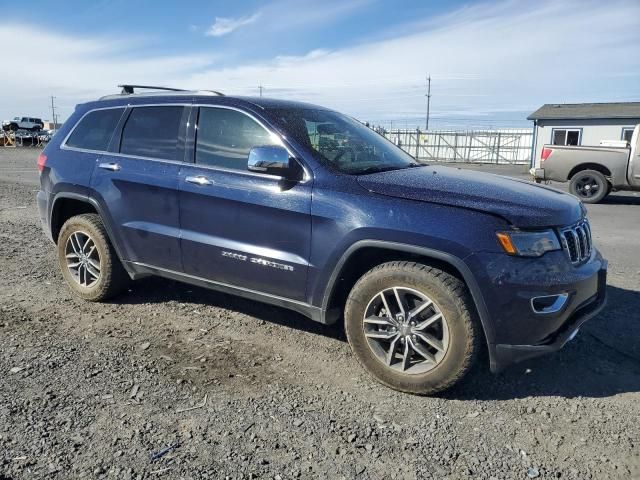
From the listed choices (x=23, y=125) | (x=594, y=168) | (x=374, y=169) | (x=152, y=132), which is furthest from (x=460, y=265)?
(x=23, y=125)

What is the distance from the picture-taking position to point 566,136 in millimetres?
29188

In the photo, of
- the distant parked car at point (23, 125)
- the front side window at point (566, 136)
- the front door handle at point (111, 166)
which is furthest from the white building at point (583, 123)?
the distant parked car at point (23, 125)

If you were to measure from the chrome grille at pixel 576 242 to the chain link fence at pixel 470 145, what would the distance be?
3238cm

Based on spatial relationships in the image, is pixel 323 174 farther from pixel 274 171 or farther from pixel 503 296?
pixel 503 296

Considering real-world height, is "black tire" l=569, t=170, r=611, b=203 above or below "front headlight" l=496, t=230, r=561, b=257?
below

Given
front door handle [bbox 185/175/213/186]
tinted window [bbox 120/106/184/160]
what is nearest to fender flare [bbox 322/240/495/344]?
front door handle [bbox 185/175/213/186]

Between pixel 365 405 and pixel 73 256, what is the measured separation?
127 inches

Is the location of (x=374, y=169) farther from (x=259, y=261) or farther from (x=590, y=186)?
(x=590, y=186)

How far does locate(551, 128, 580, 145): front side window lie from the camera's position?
94.1 feet

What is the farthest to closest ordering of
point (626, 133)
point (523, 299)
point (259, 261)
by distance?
1. point (626, 133)
2. point (259, 261)
3. point (523, 299)

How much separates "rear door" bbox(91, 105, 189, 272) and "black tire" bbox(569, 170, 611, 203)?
11.3 metres

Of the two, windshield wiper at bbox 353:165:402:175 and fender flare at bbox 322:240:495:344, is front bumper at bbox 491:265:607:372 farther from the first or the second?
windshield wiper at bbox 353:165:402:175

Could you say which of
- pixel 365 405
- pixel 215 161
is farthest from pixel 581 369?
pixel 215 161

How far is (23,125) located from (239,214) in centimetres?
5434
